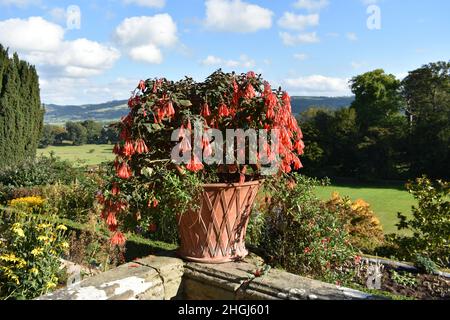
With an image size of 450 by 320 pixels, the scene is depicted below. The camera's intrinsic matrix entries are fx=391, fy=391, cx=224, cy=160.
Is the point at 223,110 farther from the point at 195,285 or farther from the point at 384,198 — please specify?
the point at 384,198

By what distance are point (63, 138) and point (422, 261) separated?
46327 millimetres

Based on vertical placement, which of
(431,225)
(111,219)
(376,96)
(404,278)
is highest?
(376,96)

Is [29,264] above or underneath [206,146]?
underneath

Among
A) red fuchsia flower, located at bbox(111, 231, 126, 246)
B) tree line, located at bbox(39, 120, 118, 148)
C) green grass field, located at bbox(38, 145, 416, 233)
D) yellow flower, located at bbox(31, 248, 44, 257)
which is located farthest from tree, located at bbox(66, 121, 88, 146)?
red fuchsia flower, located at bbox(111, 231, 126, 246)

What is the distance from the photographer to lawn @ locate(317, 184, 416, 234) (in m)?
18.5

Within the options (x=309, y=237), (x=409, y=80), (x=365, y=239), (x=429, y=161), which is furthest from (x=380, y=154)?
(x=309, y=237)

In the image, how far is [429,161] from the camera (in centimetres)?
2870

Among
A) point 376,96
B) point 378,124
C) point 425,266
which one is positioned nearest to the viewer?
point 425,266

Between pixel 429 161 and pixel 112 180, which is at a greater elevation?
pixel 112 180

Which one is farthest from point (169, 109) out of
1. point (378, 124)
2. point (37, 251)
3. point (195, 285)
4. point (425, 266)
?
point (378, 124)

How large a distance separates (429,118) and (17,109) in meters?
27.8

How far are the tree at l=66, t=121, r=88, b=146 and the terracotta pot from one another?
1699 inches

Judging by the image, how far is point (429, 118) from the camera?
97.7 ft
